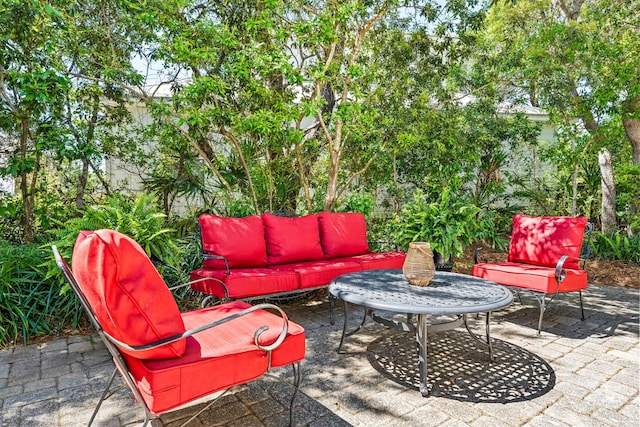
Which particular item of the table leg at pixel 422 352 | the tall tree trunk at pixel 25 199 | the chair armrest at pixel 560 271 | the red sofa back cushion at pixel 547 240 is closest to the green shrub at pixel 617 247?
the red sofa back cushion at pixel 547 240

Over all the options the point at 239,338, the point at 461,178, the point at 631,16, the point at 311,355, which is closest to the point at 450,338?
the point at 311,355

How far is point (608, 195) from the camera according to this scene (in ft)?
25.1

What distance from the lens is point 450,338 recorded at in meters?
3.53

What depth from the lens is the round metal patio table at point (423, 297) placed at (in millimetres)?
2475

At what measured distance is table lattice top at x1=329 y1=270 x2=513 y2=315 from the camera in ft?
8.09

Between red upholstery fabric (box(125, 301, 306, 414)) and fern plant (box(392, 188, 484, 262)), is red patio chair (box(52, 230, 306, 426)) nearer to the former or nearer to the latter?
red upholstery fabric (box(125, 301, 306, 414))

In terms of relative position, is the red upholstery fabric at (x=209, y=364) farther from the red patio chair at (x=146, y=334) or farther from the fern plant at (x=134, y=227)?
the fern plant at (x=134, y=227)

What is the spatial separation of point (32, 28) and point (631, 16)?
8437 mm

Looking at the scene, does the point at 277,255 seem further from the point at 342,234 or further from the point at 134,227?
the point at 134,227

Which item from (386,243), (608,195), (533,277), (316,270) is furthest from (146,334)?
(608,195)

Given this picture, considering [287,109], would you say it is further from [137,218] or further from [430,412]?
[430,412]

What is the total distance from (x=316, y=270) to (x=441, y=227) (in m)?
1.78

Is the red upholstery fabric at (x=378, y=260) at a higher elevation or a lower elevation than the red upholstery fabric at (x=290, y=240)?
lower

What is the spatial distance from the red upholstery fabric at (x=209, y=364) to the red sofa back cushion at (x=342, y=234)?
2.41m
